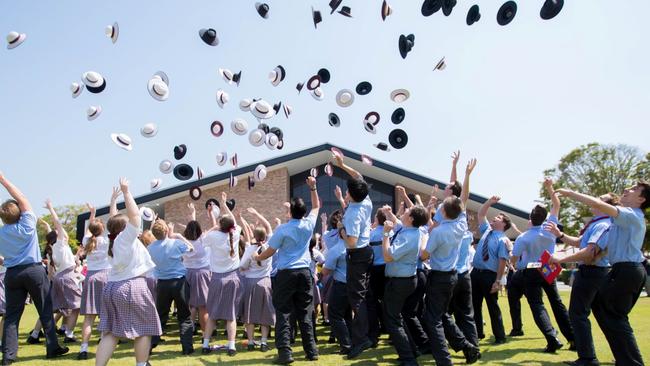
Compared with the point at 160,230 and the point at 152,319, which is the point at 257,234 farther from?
the point at 152,319

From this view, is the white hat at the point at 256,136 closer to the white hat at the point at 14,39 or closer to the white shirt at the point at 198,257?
the white shirt at the point at 198,257

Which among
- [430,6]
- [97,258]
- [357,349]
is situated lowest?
[357,349]

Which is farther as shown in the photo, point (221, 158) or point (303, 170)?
point (303, 170)

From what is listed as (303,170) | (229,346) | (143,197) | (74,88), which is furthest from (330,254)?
(303,170)

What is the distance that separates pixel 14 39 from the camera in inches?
287

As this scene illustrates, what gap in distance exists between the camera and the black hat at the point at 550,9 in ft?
22.5

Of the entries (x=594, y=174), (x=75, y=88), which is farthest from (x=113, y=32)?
(x=594, y=174)

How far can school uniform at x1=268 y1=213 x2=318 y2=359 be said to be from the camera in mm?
5988

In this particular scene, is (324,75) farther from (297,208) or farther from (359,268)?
(359,268)

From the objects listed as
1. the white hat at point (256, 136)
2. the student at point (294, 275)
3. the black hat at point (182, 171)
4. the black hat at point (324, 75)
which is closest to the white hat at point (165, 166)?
the black hat at point (182, 171)

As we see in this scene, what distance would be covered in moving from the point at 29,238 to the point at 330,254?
3.66m

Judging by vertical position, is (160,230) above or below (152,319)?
above

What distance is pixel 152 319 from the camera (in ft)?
16.0

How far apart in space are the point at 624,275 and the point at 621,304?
277 millimetres
